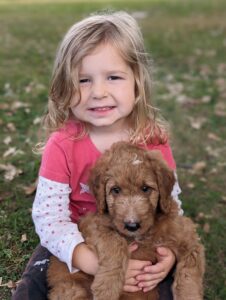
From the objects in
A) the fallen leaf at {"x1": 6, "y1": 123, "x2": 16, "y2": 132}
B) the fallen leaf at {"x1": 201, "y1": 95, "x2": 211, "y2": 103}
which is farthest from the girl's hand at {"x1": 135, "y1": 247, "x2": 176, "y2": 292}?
the fallen leaf at {"x1": 201, "y1": 95, "x2": 211, "y2": 103}

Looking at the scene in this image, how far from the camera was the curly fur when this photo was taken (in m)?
3.35

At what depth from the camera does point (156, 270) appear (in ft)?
12.0

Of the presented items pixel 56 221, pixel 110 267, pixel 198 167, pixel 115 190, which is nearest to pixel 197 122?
pixel 198 167

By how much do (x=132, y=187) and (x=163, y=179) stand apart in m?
0.24

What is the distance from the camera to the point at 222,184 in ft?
20.9

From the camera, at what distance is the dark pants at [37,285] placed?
147 inches

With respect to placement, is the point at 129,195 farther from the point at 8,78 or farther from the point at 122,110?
the point at 8,78

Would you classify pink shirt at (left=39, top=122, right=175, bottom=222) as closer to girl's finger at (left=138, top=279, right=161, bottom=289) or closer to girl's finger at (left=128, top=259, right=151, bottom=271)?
girl's finger at (left=128, top=259, right=151, bottom=271)

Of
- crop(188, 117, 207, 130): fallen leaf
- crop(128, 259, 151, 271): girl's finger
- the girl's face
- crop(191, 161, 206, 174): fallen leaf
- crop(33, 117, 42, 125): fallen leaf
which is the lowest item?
crop(188, 117, 207, 130): fallen leaf

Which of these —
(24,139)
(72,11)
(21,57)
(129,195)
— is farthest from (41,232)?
(72,11)

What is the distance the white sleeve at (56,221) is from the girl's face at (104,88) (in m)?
0.59

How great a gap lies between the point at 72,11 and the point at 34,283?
14256mm

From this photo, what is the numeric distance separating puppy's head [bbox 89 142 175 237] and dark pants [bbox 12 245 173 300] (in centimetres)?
61

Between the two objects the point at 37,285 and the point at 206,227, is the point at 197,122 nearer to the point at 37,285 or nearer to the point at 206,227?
the point at 206,227
